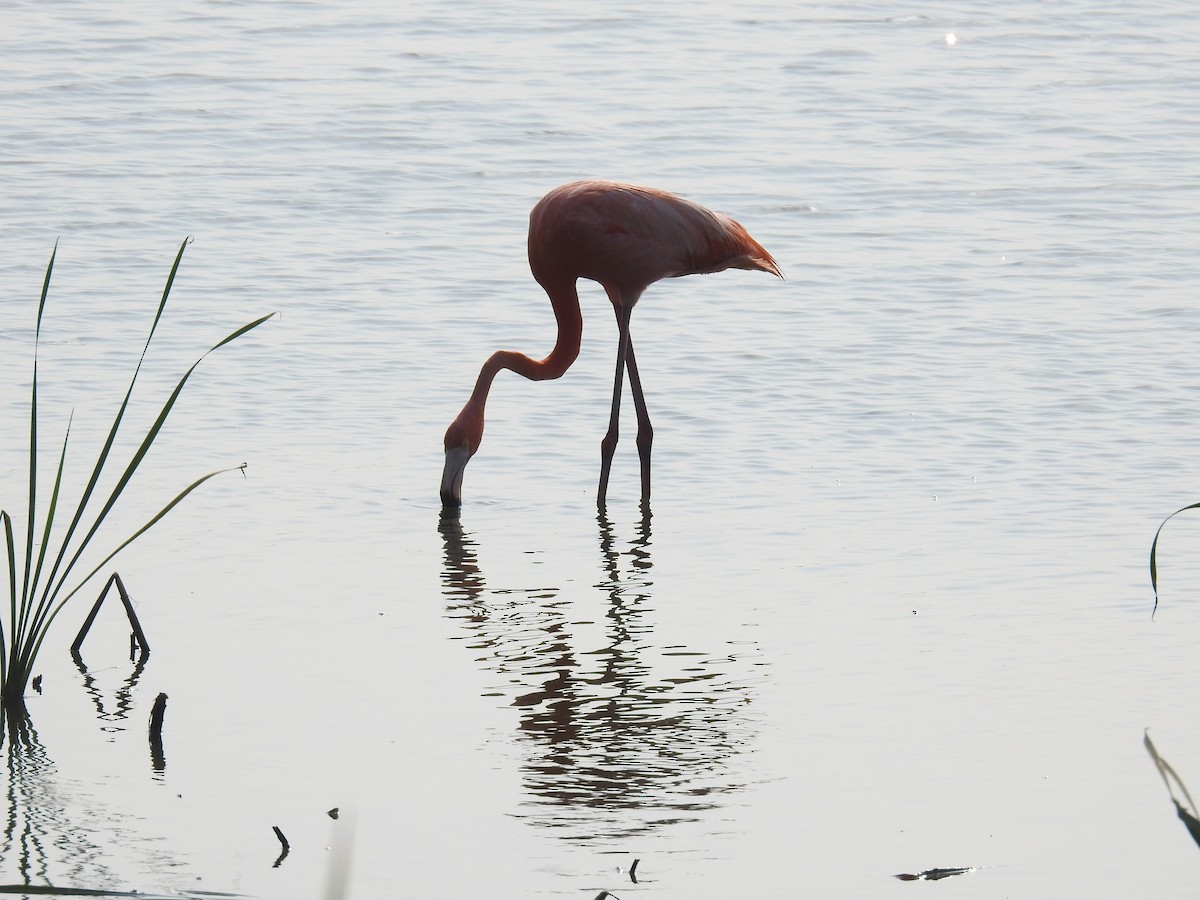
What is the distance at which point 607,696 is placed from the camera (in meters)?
5.90

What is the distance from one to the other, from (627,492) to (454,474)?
0.79 m

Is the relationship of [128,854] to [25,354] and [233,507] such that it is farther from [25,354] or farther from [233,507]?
[25,354]

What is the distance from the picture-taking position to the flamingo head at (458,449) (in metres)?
8.04

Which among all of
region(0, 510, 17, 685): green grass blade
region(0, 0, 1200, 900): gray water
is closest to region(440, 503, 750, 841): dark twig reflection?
region(0, 0, 1200, 900): gray water

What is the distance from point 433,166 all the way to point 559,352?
6095 millimetres

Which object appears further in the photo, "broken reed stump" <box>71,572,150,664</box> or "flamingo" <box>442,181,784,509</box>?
"flamingo" <box>442,181,784,509</box>

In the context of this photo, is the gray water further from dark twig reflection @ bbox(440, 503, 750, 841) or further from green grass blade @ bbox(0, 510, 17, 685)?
green grass blade @ bbox(0, 510, 17, 685)

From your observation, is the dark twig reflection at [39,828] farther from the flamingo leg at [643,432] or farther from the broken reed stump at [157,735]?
the flamingo leg at [643,432]

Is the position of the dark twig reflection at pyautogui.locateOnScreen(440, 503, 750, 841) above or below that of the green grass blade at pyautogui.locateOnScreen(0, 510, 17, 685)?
below

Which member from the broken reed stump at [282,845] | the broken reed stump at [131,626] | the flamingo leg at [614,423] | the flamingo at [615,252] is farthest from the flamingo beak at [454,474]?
the broken reed stump at [282,845]

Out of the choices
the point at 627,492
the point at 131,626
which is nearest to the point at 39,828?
the point at 131,626

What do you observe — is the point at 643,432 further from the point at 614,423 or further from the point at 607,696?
the point at 607,696

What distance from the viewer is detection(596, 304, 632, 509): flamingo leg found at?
27.3ft

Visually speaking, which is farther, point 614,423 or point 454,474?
point 614,423
